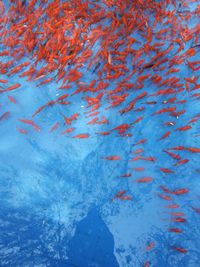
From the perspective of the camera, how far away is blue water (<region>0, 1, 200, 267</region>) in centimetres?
280

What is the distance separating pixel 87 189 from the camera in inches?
123

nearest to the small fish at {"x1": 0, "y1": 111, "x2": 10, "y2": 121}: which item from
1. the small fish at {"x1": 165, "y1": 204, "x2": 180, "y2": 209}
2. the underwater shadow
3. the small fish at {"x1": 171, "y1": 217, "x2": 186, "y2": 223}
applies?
the underwater shadow

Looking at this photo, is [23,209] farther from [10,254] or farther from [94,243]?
[94,243]

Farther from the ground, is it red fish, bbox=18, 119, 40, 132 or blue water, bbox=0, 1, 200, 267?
red fish, bbox=18, 119, 40, 132

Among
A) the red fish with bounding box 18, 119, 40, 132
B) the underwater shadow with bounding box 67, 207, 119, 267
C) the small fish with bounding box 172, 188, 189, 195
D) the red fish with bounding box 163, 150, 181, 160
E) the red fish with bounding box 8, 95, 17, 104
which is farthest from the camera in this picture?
the red fish with bounding box 8, 95, 17, 104

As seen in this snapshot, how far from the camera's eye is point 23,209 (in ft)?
9.74

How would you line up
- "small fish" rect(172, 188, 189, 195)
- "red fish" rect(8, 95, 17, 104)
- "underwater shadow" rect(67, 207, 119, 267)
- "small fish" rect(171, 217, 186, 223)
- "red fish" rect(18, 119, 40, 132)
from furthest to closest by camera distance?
"red fish" rect(8, 95, 17, 104)
"red fish" rect(18, 119, 40, 132)
"small fish" rect(172, 188, 189, 195)
"small fish" rect(171, 217, 186, 223)
"underwater shadow" rect(67, 207, 119, 267)

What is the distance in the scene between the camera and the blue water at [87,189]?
2796 millimetres

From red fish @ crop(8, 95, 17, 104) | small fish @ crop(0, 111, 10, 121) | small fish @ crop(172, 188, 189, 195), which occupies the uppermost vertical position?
red fish @ crop(8, 95, 17, 104)

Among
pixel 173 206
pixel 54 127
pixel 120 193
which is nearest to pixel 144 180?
pixel 120 193

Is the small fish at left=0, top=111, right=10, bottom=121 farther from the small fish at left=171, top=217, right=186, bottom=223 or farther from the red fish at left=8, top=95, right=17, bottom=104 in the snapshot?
the small fish at left=171, top=217, right=186, bottom=223

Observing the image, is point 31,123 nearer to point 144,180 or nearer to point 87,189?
point 87,189

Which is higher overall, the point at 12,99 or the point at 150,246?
the point at 12,99

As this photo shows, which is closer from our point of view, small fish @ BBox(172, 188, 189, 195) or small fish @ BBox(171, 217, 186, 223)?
small fish @ BBox(171, 217, 186, 223)
